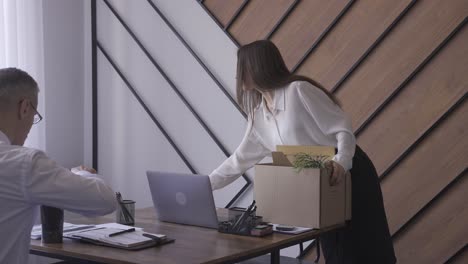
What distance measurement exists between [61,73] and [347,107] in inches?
79.8

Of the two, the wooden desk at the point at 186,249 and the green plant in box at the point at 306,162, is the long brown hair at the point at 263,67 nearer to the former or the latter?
the green plant in box at the point at 306,162

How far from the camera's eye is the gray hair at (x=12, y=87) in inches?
60.4

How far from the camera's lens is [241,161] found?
2.53 metres

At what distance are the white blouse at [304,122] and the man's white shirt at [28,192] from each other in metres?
0.97

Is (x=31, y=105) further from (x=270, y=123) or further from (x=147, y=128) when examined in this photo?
(x=147, y=128)

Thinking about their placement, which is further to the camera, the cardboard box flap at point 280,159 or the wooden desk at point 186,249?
the cardboard box flap at point 280,159

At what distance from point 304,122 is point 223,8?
1719mm

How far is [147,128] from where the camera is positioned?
4188mm

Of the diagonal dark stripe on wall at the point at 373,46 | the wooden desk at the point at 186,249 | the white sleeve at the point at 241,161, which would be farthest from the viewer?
the diagonal dark stripe on wall at the point at 373,46

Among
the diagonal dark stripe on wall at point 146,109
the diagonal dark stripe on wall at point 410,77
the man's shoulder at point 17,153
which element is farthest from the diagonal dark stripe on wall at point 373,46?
the man's shoulder at point 17,153

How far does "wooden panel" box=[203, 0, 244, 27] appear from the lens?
3811 mm

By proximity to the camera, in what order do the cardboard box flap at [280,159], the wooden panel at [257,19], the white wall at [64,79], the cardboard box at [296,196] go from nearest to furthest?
the cardboard box at [296,196], the cardboard box flap at [280,159], the wooden panel at [257,19], the white wall at [64,79]

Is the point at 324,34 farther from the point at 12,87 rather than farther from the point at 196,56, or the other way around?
the point at 12,87

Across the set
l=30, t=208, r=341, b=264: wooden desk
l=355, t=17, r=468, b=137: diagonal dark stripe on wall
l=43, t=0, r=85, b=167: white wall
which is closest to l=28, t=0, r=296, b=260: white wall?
l=43, t=0, r=85, b=167: white wall
